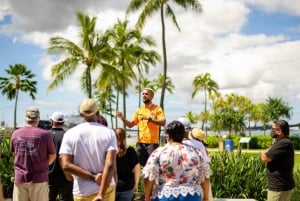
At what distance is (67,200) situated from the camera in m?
6.68

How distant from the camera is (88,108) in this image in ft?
14.7

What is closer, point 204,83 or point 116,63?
point 116,63

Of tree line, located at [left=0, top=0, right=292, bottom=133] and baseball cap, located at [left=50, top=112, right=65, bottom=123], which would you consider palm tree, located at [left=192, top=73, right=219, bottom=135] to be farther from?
baseball cap, located at [left=50, top=112, right=65, bottom=123]

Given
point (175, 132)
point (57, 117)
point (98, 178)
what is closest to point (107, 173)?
point (98, 178)

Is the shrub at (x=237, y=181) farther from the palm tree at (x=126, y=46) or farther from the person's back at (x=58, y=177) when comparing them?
the palm tree at (x=126, y=46)

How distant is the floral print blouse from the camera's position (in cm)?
450

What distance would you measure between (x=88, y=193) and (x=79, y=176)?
19cm

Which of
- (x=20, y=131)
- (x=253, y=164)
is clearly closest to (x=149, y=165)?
(x=20, y=131)

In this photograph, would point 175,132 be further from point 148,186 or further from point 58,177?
point 58,177

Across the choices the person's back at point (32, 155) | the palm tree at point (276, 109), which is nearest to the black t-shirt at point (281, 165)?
the person's back at point (32, 155)

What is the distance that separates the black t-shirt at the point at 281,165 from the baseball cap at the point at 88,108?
2774 mm

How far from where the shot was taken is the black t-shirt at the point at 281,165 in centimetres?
618

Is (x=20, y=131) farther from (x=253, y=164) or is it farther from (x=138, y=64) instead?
(x=138, y=64)

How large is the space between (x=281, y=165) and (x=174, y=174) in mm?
2314
